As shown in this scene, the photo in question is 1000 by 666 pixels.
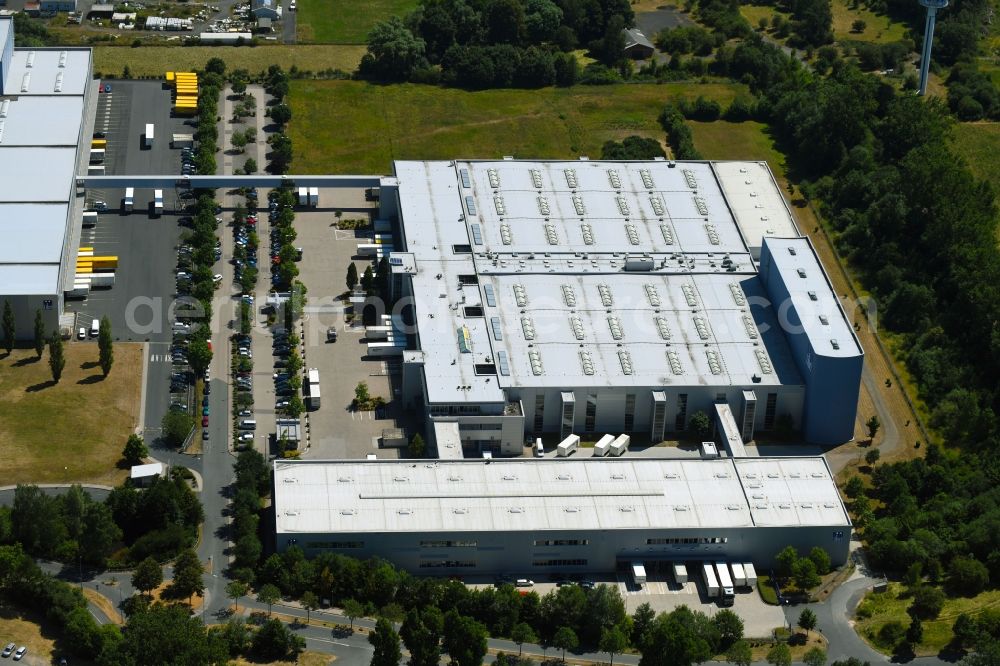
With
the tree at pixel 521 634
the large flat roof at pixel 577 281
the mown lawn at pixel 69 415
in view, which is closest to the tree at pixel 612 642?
the tree at pixel 521 634

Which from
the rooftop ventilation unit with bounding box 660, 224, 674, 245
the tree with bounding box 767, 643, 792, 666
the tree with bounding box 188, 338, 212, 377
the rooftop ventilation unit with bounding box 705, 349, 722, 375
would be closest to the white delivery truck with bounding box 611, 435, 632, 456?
the rooftop ventilation unit with bounding box 705, 349, 722, 375

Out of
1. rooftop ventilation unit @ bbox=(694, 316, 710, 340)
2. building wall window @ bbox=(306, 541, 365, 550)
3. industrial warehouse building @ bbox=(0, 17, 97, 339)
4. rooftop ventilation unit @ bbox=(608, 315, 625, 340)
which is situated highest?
industrial warehouse building @ bbox=(0, 17, 97, 339)

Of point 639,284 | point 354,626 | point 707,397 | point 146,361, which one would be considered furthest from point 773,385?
point 146,361

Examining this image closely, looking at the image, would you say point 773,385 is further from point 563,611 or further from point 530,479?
point 563,611

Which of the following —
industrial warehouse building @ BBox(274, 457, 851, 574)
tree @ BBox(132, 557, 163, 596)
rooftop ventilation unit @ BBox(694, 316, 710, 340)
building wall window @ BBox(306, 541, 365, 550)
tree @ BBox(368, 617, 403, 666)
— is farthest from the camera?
rooftop ventilation unit @ BBox(694, 316, 710, 340)

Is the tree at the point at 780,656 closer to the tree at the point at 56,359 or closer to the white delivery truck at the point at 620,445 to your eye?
the white delivery truck at the point at 620,445

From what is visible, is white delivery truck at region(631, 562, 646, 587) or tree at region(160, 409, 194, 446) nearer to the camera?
white delivery truck at region(631, 562, 646, 587)

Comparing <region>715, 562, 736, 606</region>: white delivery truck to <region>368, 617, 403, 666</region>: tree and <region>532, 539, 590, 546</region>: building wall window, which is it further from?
<region>368, 617, 403, 666</region>: tree
